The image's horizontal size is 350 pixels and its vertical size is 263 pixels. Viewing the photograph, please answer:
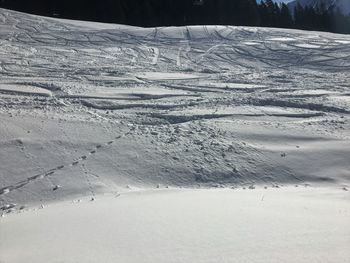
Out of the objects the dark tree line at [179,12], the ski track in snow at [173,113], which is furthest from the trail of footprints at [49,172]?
the dark tree line at [179,12]

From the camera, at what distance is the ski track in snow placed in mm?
5805

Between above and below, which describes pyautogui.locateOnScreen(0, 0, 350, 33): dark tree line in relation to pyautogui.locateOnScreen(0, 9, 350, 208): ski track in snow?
above

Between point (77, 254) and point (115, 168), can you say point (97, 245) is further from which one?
point (115, 168)

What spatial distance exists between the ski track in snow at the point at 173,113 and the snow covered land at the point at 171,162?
0.03 metres

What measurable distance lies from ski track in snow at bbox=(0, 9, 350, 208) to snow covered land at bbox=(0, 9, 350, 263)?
3cm

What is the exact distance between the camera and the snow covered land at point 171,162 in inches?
126

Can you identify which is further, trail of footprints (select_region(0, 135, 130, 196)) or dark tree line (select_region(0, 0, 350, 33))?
dark tree line (select_region(0, 0, 350, 33))

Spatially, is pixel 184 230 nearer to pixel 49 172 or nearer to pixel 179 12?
pixel 49 172

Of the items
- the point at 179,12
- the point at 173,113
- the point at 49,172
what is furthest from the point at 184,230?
the point at 179,12

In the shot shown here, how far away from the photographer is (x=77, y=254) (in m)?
2.99

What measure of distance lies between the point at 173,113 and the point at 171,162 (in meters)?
2.53

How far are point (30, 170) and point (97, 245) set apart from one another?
108 inches

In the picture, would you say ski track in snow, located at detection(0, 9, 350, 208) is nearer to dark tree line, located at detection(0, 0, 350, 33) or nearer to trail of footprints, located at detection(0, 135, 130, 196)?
trail of footprints, located at detection(0, 135, 130, 196)

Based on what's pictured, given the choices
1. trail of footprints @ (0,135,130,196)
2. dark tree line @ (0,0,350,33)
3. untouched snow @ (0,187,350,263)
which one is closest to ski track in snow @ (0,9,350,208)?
trail of footprints @ (0,135,130,196)
